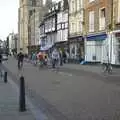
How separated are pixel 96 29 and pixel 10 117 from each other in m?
43.1

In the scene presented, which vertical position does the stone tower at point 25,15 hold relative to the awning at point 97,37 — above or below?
above

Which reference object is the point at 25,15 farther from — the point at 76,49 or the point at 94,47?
→ the point at 94,47

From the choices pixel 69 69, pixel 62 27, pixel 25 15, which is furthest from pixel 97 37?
pixel 25 15

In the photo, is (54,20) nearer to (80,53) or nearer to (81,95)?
(80,53)

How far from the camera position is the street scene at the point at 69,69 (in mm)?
12250

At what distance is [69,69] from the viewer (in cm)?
4153

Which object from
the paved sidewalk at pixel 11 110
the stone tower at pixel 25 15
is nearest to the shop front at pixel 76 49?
the paved sidewalk at pixel 11 110

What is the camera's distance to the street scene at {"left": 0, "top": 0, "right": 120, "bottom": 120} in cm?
1225

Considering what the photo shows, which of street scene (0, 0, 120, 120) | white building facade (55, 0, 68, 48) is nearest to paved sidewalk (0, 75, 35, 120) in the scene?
street scene (0, 0, 120, 120)

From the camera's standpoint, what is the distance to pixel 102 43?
167 feet

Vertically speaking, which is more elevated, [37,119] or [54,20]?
[54,20]

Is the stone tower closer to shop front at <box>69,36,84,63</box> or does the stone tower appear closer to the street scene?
the street scene

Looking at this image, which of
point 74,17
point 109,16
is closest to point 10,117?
point 109,16

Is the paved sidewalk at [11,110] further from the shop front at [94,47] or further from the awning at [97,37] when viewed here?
the shop front at [94,47]
